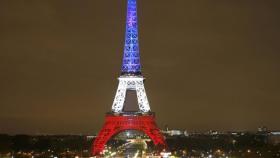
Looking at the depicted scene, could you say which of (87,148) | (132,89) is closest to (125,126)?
(132,89)

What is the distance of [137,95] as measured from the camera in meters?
74.5

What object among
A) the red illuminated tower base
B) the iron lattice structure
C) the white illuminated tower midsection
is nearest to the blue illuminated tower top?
the iron lattice structure

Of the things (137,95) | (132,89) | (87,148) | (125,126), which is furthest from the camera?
(87,148)

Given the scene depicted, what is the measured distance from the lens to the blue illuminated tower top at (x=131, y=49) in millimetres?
74062

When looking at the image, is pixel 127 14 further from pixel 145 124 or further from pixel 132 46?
pixel 145 124

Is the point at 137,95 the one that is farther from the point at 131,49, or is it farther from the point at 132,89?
the point at 131,49

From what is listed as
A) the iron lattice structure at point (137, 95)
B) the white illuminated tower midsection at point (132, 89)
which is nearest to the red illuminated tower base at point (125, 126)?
the iron lattice structure at point (137, 95)

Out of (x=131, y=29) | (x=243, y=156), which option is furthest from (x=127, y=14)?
(x=243, y=156)

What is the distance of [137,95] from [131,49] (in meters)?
4.90

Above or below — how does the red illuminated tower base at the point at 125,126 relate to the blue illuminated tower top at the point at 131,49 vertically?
below

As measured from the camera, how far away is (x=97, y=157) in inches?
2854

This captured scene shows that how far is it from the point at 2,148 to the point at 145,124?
16.2 meters

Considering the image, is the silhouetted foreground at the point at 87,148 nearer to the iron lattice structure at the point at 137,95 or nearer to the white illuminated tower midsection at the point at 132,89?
the iron lattice structure at the point at 137,95

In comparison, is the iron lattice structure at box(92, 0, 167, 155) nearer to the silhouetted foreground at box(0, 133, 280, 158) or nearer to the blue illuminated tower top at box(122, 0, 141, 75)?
the blue illuminated tower top at box(122, 0, 141, 75)
